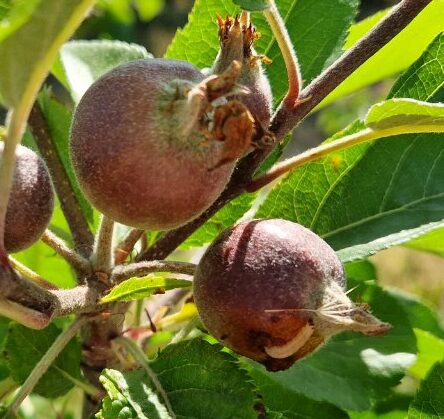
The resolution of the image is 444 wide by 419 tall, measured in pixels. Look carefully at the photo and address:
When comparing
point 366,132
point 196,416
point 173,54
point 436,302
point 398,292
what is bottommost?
point 436,302

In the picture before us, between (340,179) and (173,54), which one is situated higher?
(173,54)

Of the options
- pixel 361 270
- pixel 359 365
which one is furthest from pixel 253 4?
pixel 361 270

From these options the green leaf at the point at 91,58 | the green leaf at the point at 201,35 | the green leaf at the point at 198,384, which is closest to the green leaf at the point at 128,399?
the green leaf at the point at 198,384

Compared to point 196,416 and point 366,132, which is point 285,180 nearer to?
point 366,132

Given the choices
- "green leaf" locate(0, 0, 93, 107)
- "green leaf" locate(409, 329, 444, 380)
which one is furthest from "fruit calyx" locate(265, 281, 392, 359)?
"green leaf" locate(409, 329, 444, 380)

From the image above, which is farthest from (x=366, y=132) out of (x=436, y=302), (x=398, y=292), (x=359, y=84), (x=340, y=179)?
(x=436, y=302)

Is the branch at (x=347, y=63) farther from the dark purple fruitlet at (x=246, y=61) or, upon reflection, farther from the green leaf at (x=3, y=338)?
the green leaf at (x=3, y=338)
